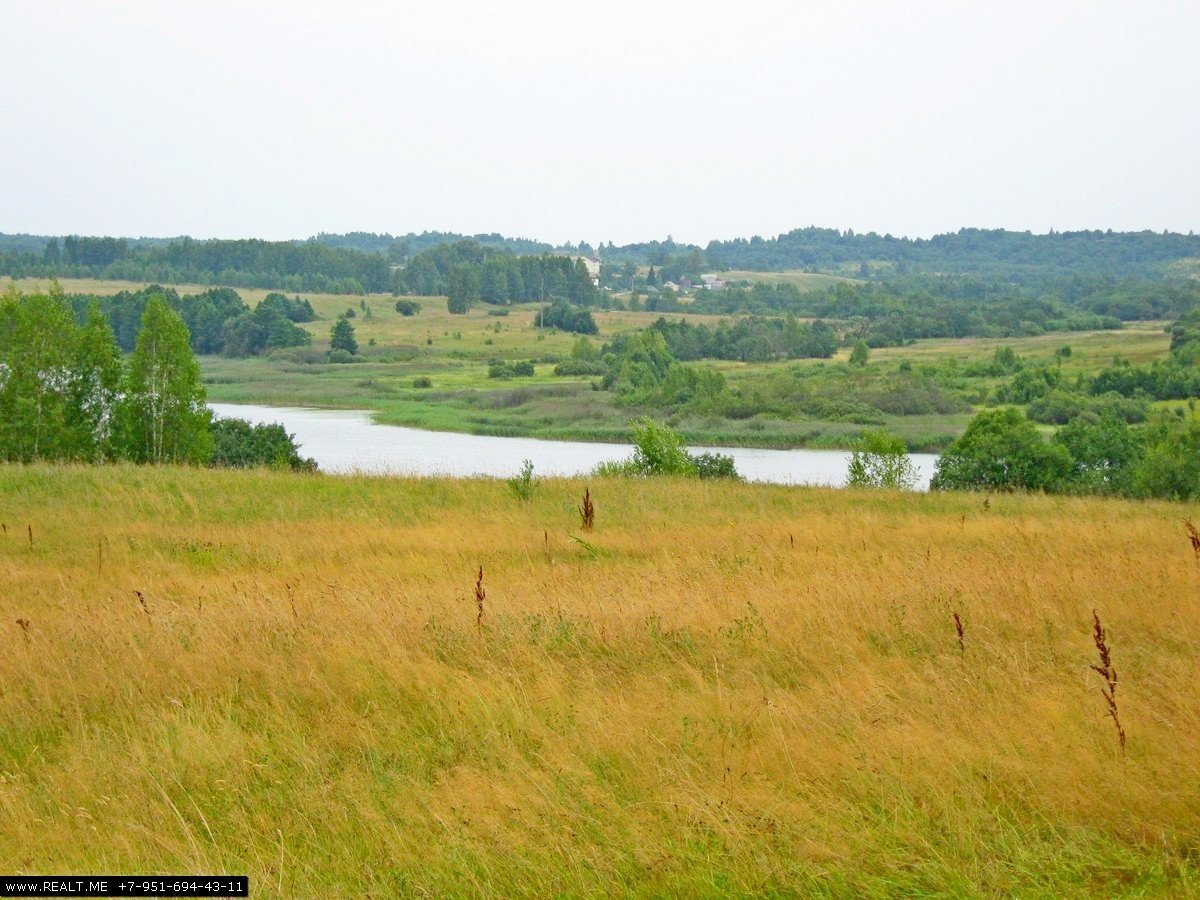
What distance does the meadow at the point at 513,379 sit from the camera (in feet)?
227

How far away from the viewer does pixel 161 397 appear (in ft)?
103

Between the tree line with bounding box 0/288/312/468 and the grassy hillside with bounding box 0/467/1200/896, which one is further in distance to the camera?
the tree line with bounding box 0/288/312/468

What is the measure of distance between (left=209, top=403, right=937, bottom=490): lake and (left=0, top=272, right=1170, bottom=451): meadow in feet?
10.9

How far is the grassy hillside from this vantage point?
14.3 ft

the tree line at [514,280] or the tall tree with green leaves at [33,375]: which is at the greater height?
the tree line at [514,280]

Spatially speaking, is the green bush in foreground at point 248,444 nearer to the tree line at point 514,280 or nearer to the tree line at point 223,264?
the tree line at point 514,280

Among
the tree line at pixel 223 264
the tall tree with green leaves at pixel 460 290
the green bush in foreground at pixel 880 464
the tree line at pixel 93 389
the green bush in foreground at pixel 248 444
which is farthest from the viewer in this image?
the tree line at pixel 223 264

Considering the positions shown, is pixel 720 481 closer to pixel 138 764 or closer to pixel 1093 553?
pixel 1093 553

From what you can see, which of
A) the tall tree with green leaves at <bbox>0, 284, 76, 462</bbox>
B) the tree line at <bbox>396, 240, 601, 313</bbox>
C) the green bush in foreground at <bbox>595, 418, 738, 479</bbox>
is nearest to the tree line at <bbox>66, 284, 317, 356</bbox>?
the tree line at <bbox>396, 240, 601, 313</bbox>

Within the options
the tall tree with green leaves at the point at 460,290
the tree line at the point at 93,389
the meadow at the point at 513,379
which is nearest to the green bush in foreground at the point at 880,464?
the tree line at the point at 93,389

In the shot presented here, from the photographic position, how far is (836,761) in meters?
5.10

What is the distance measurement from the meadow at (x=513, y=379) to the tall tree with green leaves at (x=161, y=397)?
35.7 meters

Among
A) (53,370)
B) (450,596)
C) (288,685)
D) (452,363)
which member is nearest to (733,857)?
(288,685)

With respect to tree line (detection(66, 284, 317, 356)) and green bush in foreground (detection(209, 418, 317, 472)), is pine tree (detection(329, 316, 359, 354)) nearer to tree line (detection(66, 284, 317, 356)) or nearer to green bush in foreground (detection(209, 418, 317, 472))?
tree line (detection(66, 284, 317, 356))
